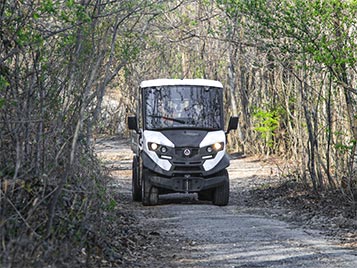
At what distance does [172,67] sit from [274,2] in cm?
2530

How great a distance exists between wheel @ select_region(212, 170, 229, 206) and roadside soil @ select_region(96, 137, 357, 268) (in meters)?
0.23

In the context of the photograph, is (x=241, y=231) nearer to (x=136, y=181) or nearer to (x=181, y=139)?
(x=181, y=139)

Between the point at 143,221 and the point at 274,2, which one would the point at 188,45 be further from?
the point at 143,221

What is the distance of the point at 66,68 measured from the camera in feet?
43.7

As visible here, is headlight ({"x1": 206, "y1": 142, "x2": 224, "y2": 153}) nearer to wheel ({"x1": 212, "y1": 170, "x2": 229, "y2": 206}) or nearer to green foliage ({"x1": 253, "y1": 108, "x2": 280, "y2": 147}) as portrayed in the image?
wheel ({"x1": 212, "y1": 170, "x2": 229, "y2": 206})

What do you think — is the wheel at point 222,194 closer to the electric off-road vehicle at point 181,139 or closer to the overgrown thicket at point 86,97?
the electric off-road vehicle at point 181,139

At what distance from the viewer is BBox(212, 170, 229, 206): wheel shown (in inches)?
780

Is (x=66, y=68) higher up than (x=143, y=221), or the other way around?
(x=66, y=68)

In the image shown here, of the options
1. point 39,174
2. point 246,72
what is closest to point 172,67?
point 246,72

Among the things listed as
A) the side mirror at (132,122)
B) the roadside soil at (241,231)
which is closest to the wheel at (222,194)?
the roadside soil at (241,231)

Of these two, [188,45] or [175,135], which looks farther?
[188,45]

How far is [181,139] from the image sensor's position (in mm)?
19484

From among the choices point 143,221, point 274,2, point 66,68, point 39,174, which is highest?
point 274,2

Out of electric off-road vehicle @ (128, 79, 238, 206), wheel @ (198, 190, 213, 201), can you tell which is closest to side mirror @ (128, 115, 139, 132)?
electric off-road vehicle @ (128, 79, 238, 206)
